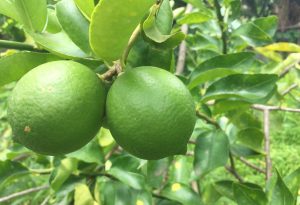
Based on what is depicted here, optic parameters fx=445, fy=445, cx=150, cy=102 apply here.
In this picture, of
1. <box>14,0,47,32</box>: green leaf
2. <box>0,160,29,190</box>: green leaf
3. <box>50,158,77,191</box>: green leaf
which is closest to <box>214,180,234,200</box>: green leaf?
<box>50,158,77,191</box>: green leaf

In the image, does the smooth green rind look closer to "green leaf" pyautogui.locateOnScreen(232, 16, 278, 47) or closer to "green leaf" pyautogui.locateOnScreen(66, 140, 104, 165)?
"green leaf" pyautogui.locateOnScreen(66, 140, 104, 165)

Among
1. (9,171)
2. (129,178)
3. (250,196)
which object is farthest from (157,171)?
(9,171)

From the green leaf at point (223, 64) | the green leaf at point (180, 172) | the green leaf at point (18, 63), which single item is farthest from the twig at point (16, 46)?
the green leaf at point (180, 172)

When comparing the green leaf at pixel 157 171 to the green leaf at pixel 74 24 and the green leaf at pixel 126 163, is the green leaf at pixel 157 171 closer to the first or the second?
the green leaf at pixel 126 163

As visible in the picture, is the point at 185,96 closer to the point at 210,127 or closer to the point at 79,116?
the point at 79,116

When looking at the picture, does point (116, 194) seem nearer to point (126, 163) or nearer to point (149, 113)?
point (126, 163)

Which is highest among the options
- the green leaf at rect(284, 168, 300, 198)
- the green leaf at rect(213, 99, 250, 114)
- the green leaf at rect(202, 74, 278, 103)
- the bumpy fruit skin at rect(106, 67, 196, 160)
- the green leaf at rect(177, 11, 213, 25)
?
the bumpy fruit skin at rect(106, 67, 196, 160)
